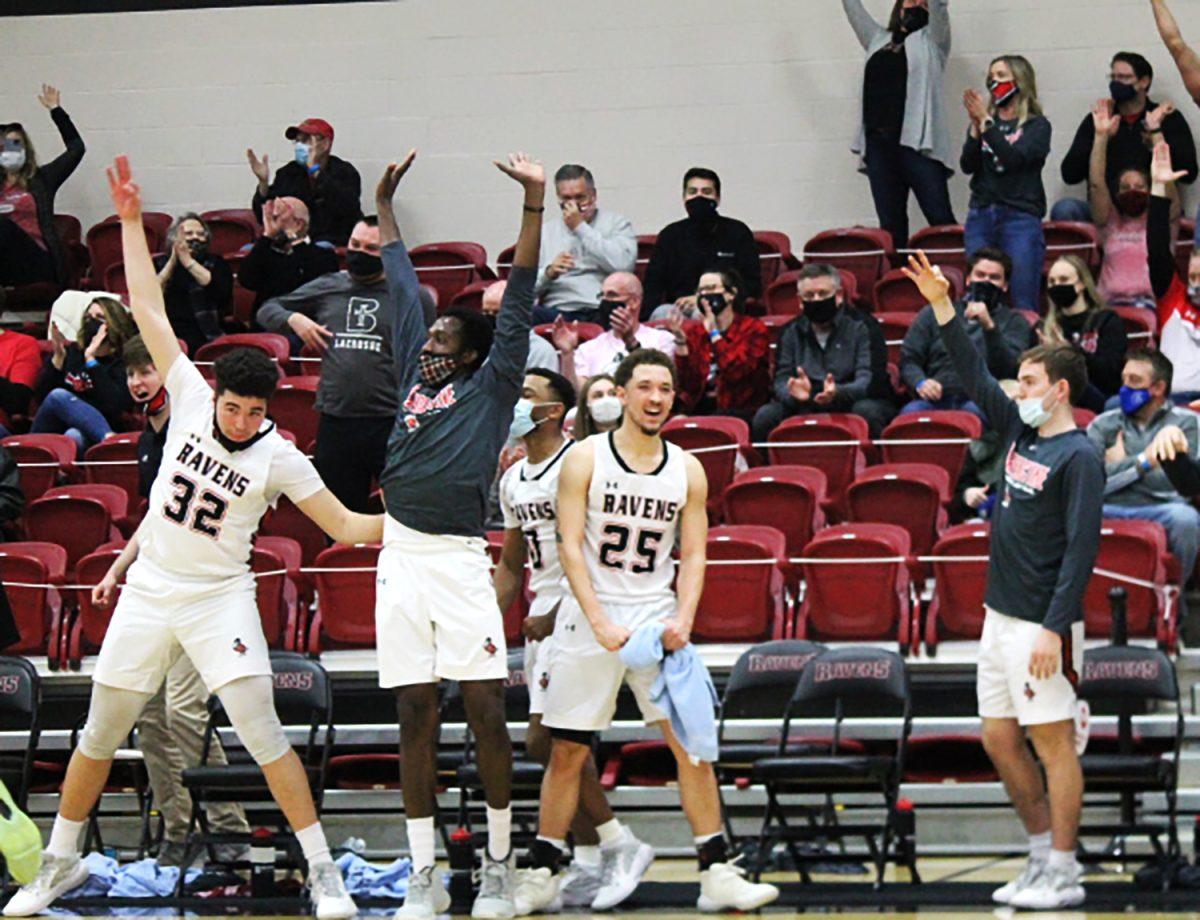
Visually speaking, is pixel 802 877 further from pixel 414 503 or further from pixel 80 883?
pixel 80 883

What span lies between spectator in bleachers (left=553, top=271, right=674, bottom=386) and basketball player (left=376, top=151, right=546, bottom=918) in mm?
2943

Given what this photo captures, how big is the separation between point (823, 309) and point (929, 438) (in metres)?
0.88

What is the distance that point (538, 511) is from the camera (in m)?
7.48

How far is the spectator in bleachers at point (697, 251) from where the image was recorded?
38.1 ft

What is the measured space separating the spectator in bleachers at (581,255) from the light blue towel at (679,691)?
476 centimetres

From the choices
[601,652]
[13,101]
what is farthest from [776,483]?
[13,101]

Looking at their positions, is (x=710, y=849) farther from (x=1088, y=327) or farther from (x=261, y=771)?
(x=1088, y=327)

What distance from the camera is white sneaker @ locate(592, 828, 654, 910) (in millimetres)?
7113

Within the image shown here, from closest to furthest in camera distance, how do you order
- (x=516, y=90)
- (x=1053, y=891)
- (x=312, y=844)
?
(x=1053, y=891) < (x=312, y=844) < (x=516, y=90)

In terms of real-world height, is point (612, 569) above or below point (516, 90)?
below

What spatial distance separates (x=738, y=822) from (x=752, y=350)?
2717 millimetres

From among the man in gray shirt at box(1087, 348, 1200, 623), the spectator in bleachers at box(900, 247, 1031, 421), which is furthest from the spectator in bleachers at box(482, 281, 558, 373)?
the man in gray shirt at box(1087, 348, 1200, 623)

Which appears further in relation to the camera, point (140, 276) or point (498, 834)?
point (140, 276)

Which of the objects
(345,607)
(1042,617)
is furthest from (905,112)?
(1042,617)
